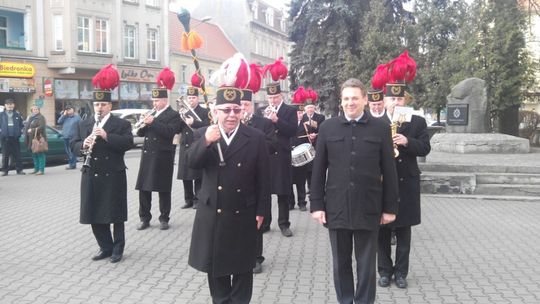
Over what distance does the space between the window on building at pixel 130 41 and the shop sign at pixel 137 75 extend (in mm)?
1078

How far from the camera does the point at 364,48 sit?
77.2 feet

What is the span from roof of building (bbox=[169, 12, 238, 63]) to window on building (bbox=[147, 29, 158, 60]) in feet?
7.00

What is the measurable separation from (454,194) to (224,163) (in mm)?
8541

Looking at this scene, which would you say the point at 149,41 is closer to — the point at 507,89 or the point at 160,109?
the point at 507,89

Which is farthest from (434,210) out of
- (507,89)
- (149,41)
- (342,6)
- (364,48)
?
(149,41)

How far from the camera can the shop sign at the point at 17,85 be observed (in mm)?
29141

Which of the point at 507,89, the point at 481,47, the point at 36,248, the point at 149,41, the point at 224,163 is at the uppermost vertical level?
the point at 149,41

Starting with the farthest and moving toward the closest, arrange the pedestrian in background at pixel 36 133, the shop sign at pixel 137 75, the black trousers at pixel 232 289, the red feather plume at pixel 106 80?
the shop sign at pixel 137 75 → the pedestrian in background at pixel 36 133 → the red feather plume at pixel 106 80 → the black trousers at pixel 232 289

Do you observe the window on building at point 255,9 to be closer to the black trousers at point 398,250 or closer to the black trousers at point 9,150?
the black trousers at point 9,150

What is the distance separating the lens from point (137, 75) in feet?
124

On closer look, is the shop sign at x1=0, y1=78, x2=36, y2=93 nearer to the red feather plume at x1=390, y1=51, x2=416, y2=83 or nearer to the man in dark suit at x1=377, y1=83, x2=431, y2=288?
the red feather plume at x1=390, y1=51, x2=416, y2=83

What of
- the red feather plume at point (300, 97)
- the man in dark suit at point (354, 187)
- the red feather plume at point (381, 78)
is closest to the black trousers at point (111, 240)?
the man in dark suit at point (354, 187)

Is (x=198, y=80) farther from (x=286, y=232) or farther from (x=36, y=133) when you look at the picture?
(x=36, y=133)

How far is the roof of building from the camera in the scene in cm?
4338
